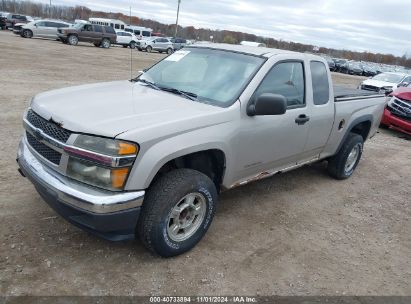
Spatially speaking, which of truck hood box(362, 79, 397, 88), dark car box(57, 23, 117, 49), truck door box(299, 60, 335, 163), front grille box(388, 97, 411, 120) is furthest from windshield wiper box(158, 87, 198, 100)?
dark car box(57, 23, 117, 49)

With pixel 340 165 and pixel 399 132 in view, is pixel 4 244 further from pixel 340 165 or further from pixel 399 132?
pixel 399 132

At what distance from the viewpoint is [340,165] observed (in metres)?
5.90

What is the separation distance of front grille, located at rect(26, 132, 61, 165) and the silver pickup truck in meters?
0.02

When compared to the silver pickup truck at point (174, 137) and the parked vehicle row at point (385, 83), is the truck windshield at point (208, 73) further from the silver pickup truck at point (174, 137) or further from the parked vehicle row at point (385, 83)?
the parked vehicle row at point (385, 83)

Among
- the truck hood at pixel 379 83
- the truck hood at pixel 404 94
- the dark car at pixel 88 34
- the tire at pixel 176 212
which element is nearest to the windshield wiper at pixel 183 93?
the tire at pixel 176 212

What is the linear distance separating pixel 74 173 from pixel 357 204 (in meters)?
3.83

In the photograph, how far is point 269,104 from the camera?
3.62m

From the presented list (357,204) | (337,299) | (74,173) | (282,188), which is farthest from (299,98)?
(74,173)

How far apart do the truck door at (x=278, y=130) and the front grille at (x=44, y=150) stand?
166 cm

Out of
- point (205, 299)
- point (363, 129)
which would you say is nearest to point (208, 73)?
point (205, 299)

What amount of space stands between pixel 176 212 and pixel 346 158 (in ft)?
11.3

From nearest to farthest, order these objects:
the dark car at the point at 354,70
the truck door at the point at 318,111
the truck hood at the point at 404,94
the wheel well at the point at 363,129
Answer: the truck door at the point at 318,111
the wheel well at the point at 363,129
the truck hood at the point at 404,94
the dark car at the point at 354,70

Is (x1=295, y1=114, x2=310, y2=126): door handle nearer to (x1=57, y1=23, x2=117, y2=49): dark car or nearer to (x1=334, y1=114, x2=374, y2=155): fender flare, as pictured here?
(x1=334, y1=114, x2=374, y2=155): fender flare

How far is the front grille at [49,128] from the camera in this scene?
3.06 meters
